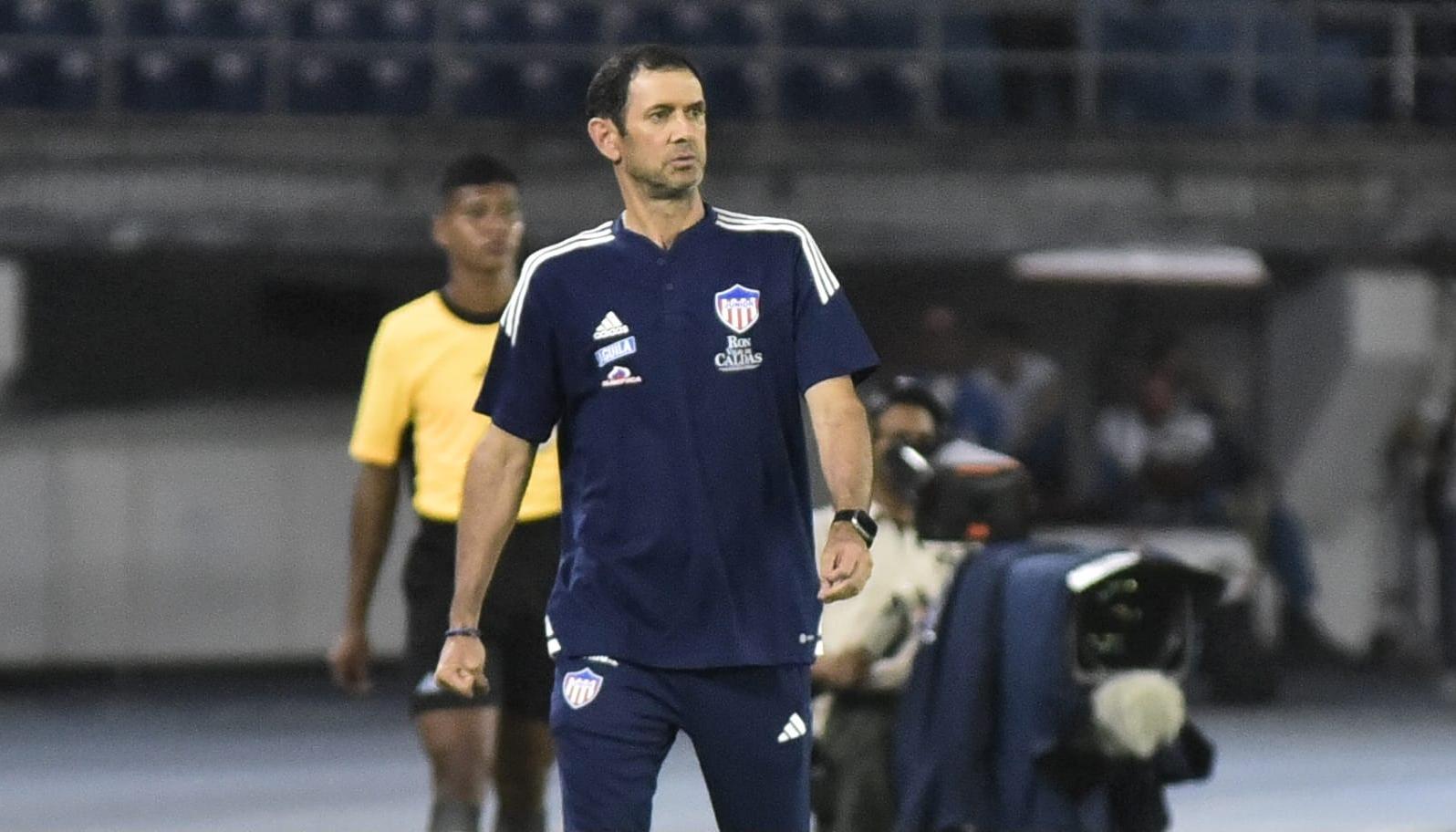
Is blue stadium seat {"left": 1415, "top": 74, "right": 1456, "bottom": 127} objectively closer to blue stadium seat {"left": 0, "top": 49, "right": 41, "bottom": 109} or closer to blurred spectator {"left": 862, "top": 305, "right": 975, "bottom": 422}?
blurred spectator {"left": 862, "top": 305, "right": 975, "bottom": 422}

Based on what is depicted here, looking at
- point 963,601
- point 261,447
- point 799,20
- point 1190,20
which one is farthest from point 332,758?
point 1190,20

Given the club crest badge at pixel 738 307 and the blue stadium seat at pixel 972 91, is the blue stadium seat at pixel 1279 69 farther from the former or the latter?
the club crest badge at pixel 738 307

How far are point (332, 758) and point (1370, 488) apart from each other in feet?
29.8

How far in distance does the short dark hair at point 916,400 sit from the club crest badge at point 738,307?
3053 mm

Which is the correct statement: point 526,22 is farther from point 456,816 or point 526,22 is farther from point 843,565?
point 843,565

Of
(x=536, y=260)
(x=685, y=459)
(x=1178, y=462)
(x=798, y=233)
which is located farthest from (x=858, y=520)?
(x=1178, y=462)

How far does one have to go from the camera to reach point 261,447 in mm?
18297

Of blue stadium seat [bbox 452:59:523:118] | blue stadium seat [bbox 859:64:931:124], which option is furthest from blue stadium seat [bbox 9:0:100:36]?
blue stadium seat [bbox 859:64:931:124]

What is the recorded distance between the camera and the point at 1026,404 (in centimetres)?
1836

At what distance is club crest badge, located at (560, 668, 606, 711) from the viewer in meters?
5.08

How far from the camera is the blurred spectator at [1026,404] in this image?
18.1 meters

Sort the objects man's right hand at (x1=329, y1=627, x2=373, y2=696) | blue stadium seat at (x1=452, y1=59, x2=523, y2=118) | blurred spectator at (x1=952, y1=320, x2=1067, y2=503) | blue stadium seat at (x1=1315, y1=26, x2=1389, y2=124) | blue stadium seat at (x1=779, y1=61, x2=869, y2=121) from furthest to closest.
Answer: blue stadium seat at (x1=1315, y1=26, x2=1389, y2=124), blue stadium seat at (x1=779, y1=61, x2=869, y2=121), blue stadium seat at (x1=452, y1=59, x2=523, y2=118), blurred spectator at (x1=952, y1=320, x2=1067, y2=503), man's right hand at (x1=329, y1=627, x2=373, y2=696)

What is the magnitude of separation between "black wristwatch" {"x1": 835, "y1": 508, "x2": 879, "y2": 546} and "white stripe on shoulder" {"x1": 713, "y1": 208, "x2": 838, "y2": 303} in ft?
1.25

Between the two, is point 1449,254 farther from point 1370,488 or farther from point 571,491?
point 571,491
